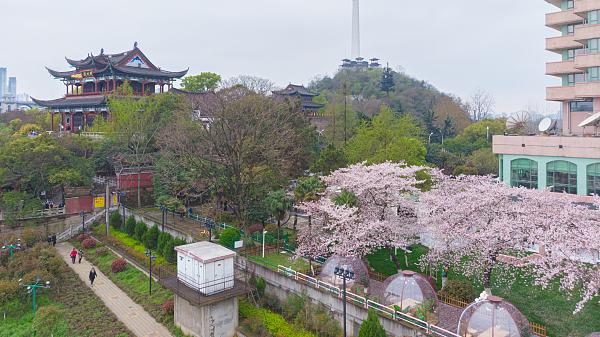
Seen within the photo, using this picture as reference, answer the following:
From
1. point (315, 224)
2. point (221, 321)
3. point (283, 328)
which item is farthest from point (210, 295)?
point (315, 224)

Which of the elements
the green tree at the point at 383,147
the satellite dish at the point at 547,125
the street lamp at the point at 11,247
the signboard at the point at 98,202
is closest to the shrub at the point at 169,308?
the street lamp at the point at 11,247

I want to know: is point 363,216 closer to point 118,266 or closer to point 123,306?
point 123,306

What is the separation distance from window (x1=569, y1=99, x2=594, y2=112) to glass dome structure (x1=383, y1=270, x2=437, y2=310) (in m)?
23.1

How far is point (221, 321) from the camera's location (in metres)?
18.1

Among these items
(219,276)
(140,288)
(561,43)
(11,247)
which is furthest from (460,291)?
(561,43)

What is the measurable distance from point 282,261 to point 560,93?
24715 mm

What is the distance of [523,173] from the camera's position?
2948cm

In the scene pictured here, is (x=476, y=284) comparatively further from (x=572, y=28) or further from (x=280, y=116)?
(x=572, y=28)

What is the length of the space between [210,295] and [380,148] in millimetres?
20194

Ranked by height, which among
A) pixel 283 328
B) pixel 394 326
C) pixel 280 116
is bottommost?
pixel 283 328

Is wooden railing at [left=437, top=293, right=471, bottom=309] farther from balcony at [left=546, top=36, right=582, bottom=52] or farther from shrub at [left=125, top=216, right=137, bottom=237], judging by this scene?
balcony at [left=546, top=36, right=582, bottom=52]

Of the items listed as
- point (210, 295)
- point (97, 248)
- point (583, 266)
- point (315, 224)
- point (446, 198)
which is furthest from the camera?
point (97, 248)

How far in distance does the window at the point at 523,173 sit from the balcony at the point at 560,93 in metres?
6.79

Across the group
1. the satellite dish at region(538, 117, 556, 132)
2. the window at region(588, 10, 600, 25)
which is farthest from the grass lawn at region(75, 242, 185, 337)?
the window at region(588, 10, 600, 25)
